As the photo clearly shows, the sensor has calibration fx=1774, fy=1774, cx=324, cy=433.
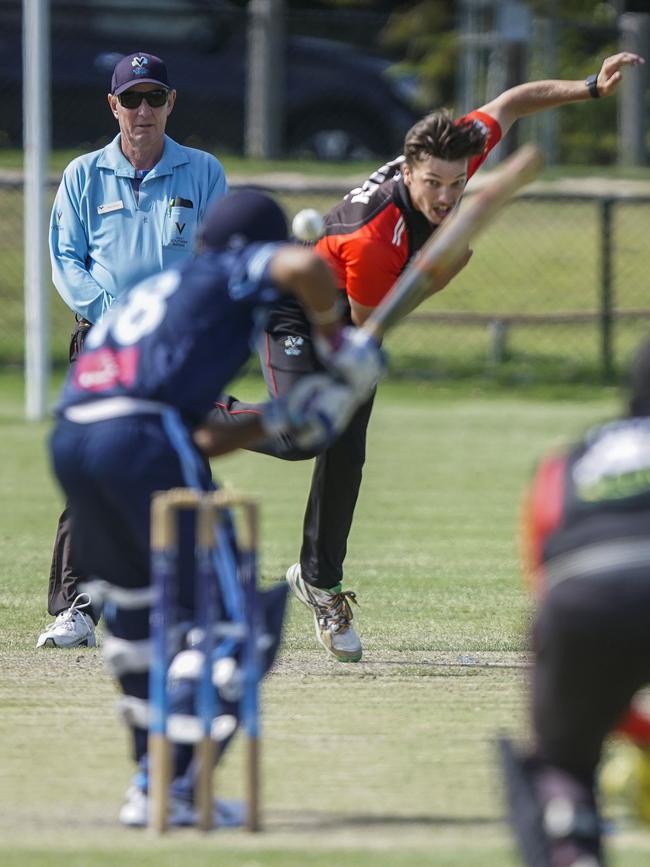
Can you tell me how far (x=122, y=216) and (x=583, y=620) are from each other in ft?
13.9

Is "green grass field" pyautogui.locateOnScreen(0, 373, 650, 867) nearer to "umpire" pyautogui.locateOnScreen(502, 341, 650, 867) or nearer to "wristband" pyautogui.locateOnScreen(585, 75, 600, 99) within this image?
"umpire" pyautogui.locateOnScreen(502, 341, 650, 867)

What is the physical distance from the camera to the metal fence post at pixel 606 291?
18969mm

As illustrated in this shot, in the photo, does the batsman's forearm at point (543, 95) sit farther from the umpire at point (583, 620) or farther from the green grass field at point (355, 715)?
the umpire at point (583, 620)

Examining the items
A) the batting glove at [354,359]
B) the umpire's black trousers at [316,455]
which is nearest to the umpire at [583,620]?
the batting glove at [354,359]

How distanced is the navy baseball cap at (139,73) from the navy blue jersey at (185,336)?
2.74 m

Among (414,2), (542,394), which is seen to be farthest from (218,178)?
(414,2)

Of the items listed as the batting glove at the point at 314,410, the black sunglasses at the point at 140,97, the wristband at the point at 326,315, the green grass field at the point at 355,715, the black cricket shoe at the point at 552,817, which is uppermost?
the black sunglasses at the point at 140,97

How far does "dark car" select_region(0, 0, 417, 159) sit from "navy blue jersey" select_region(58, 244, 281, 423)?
16.7 meters

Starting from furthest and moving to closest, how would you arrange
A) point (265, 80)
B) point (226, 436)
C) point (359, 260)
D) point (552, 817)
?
1. point (265, 80)
2. point (359, 260)
3. point (226, 436)
4. point (552, 817)

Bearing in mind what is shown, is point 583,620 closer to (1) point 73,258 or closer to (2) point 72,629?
(2) point 72,629

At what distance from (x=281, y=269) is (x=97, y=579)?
42.6 inches

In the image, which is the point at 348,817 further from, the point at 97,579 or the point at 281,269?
the point at 281,269

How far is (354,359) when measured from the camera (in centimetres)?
484

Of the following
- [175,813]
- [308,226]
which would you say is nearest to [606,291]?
[308,226]
